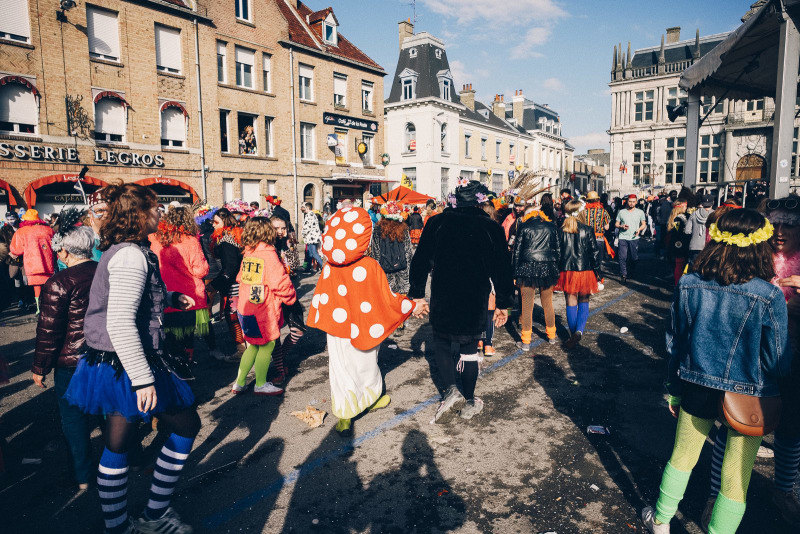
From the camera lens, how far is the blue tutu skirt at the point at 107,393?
2535 millimetres

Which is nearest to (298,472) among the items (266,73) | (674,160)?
(266,73)

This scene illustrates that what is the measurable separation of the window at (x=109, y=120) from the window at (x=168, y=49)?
7.88 ft

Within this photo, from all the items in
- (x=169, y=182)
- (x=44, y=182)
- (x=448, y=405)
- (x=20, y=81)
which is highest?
(x=20, y=81)

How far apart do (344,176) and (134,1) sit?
39.2 ft

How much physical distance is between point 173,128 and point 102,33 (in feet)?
12.8

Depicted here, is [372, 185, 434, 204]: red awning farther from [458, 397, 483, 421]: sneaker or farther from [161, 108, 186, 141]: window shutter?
[161, 108, 186, 141]: window shutter

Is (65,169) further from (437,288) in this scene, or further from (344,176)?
(437,288)

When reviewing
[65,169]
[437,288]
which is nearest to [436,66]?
[65,169]

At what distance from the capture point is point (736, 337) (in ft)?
7.95

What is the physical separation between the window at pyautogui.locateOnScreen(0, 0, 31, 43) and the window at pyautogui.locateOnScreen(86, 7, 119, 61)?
177 centimetres

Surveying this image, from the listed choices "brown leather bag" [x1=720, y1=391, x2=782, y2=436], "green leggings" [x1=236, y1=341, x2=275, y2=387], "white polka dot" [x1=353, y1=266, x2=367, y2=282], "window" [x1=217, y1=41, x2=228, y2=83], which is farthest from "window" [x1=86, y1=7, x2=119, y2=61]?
"brown leather bag" [x1=720, y1=391, x2=782, y2=436]

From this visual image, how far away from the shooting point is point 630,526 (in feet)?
9.49

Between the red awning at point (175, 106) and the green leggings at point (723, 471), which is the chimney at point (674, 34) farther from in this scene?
the green leggings at point (723, 471)

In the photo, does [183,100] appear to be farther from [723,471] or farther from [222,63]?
[723,471]
